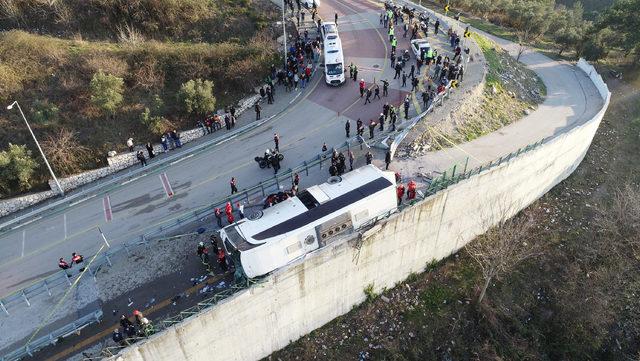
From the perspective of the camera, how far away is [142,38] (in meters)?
30.7

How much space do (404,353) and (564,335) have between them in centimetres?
863

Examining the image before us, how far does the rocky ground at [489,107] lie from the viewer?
24062 millimetres

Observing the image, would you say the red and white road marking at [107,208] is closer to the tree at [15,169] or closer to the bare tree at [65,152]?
the bare tree at [65,152]

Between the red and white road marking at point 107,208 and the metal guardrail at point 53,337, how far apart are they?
19.3ft

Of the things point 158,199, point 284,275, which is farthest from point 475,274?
point 158,199

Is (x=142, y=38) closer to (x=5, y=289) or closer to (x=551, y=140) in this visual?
(x=5, y=289)

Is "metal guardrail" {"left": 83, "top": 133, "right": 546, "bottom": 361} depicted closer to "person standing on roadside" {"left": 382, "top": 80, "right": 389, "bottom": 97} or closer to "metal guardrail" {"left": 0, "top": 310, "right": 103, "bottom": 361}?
"metal guardrail" {"left": 0, "top": 310, "right": 103, "bottom": 361}

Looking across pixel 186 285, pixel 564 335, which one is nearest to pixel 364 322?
pixel 186 285

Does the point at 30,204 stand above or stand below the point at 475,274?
above

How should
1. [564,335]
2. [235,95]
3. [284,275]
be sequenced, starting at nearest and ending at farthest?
[284,275], [564,335], [235,95]

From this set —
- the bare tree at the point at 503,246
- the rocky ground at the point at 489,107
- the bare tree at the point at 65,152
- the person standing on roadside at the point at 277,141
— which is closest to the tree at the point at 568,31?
the rocky ground at the point at 489,107

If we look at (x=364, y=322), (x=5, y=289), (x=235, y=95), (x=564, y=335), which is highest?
(x=235, y=95)

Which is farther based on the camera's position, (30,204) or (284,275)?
(30,204)

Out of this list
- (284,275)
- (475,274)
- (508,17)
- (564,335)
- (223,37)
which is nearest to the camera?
(284,275)
